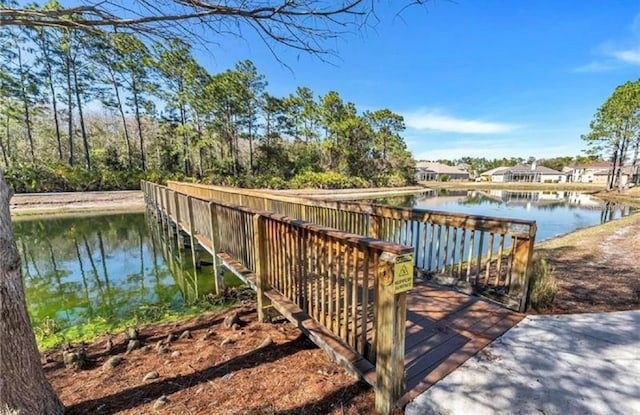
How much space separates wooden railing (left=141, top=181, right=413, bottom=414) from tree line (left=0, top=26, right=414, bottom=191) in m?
14.6

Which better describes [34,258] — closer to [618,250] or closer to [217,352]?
[217,352]

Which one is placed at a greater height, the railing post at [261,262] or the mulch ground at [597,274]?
the railing post at [261,262]

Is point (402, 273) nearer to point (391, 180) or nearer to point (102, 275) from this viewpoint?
point (102, 275)

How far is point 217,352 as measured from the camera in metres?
2.79

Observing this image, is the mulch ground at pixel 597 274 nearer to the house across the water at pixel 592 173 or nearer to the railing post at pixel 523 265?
the railing post at pixel 523 265

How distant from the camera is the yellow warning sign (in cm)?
161

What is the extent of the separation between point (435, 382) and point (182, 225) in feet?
→ 23.7

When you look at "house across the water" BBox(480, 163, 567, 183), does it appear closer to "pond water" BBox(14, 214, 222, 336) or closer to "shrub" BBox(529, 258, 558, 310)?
"shrub" BBox(529, 258, 558, 310)

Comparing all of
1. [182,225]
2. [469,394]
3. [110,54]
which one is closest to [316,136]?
[182,225]

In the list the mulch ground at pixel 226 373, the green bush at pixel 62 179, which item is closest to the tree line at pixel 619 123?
the mulch ground at pixel 226 373

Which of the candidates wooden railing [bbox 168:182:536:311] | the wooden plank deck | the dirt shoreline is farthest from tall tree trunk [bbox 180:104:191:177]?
the wooden plank deck

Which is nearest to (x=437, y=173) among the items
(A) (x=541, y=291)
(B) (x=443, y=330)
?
(A) (x=541, y=291)

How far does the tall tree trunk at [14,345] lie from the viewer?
1.62 meters

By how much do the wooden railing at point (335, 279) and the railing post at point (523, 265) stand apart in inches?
63.1
